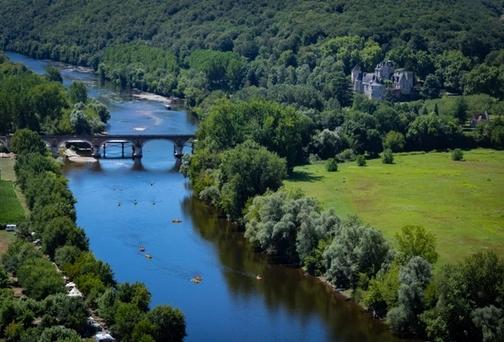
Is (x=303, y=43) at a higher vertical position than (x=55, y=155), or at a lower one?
higher

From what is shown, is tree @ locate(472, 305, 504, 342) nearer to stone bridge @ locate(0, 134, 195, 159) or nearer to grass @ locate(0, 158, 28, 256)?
grass @ locate(0, 158, 28, 256)

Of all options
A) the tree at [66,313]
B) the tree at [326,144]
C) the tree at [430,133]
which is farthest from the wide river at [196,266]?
the tree at [430,133]

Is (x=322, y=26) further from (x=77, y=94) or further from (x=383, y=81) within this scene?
(x=77, y=94)

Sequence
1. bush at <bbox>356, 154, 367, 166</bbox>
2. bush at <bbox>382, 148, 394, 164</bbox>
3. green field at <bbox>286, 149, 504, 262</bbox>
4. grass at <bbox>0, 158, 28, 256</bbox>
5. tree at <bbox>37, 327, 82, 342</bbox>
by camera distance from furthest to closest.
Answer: bush at <bbox>382, 148, 394, 164</bbox> < bush at <bbox>356, 154, 367, 166</bbox> < green field at <bbox>286, 149, 504, 262</bbox> < grass at <bbox>0, 158, 28, 256</bbox> < tree at <bbox>37, 327, 82, 342</bbox>

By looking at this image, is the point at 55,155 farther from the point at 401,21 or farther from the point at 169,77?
the point at 401,21

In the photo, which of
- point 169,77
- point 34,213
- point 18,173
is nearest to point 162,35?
point 169,77

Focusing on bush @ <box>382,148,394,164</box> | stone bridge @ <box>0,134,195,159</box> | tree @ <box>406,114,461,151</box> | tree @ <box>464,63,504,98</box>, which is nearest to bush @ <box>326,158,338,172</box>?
bush @ <box>382,148,394,164</box>
